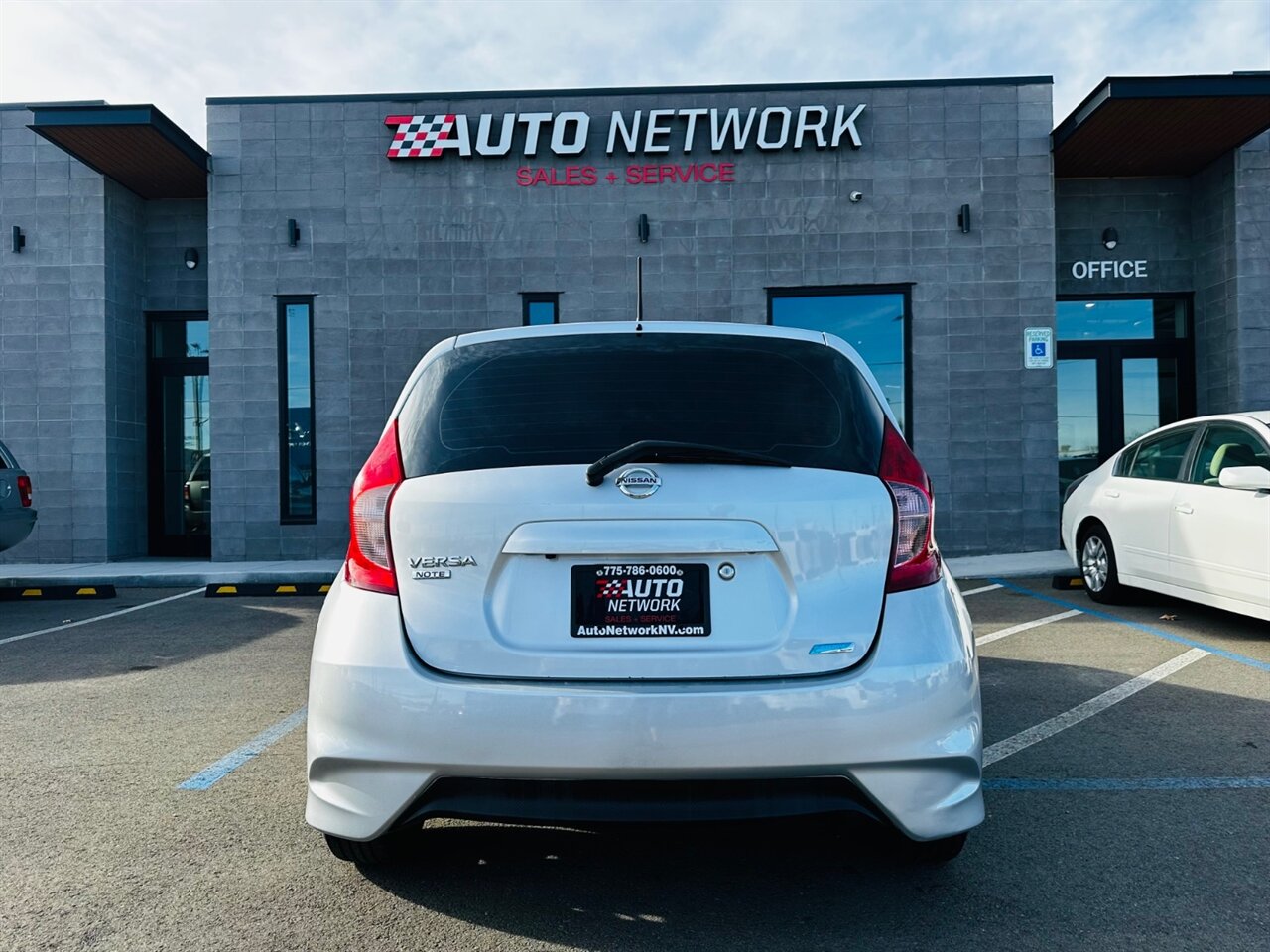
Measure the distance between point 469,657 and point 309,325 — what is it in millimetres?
11057

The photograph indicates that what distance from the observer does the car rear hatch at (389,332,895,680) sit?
2.46 meters

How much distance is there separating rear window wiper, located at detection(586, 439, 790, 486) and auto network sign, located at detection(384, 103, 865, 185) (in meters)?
10.5

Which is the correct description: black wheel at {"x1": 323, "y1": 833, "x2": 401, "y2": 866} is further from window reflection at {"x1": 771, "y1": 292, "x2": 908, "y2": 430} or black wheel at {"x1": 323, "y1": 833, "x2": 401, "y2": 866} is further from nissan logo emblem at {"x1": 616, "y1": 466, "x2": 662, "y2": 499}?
window reflection at {"x1": 771, "y1": 292, "x2": 908, "y2": 430}

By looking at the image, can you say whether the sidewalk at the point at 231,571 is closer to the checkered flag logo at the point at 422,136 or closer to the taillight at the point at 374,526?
the checkered flag logo at the point at 422,136

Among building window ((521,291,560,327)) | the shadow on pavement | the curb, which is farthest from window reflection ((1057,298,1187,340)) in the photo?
the curb

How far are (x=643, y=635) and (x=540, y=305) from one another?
414 inches

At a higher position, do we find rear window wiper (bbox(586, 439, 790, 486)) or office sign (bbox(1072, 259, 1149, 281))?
office sign (bbox(1072, 259, 1149, 281))

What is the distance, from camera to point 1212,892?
2816 millimetres

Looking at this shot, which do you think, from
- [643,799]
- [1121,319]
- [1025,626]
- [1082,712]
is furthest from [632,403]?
[1121,319]

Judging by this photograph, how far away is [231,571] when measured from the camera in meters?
11.4

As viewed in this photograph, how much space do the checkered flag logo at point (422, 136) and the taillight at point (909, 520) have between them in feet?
36.0

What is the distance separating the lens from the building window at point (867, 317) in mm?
12430

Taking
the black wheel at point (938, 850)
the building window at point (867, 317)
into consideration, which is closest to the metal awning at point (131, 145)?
the building window at point (867, 317)

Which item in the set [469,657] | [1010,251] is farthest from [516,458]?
[1010,251]
